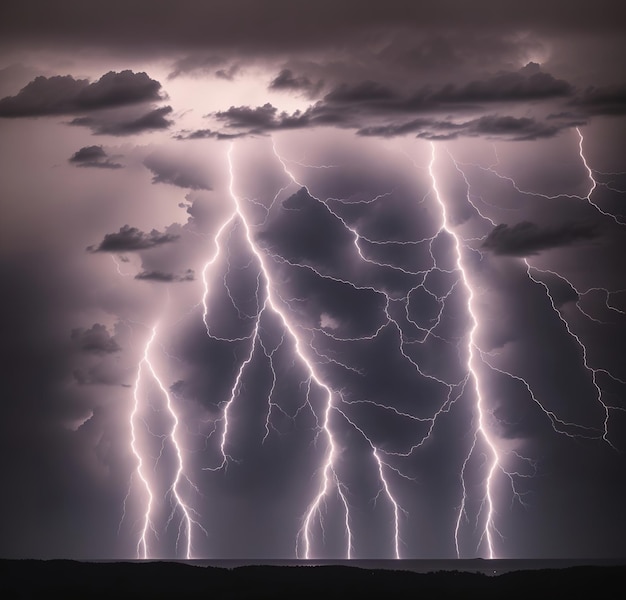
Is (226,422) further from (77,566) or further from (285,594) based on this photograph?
(285,594)

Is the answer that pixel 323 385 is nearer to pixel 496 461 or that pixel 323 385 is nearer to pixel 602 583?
pixel 496 461

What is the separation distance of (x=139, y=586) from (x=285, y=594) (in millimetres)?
3053

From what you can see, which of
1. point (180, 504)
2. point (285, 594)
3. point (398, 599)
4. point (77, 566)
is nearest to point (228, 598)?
point (285, 594)

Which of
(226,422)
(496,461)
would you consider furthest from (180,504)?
(496,461)

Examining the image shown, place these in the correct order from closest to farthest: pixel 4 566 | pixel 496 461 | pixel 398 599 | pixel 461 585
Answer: pixel 398 599 → pixel 461 585 → pixel 4 566 → pixel 496 461

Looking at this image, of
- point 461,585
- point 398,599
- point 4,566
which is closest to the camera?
point 398,599

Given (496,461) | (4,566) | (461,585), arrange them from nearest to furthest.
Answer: (461,585) → (4,566) → (496,461)

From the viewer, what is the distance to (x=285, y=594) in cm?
2662

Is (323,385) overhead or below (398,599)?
overhead

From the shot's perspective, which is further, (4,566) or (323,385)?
(323,385)

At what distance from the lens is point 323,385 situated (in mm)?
34281

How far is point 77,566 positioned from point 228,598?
5458 millimetres

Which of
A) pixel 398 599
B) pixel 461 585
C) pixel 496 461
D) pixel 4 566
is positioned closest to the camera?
pixel 398 599

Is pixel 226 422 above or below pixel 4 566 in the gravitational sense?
above
